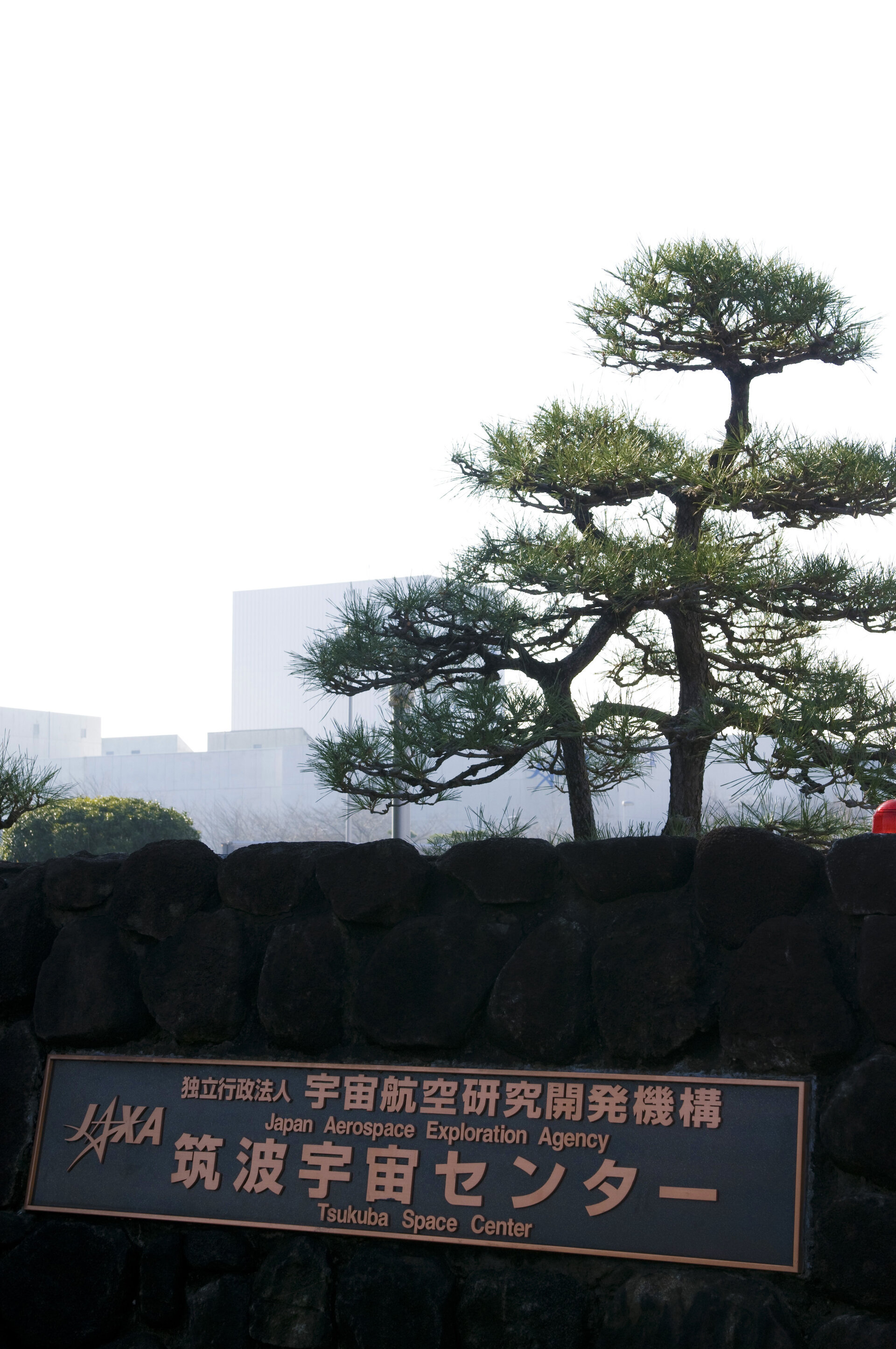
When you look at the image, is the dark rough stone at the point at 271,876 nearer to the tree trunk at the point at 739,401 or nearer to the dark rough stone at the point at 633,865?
the dark rough stone at the point at 633,865

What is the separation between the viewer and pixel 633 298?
3.89 m

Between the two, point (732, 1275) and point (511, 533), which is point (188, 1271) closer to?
point (732, 1275)

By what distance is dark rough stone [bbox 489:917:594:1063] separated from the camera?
6.31ft

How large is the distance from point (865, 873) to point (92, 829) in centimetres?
666

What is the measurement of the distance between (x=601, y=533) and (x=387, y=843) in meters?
1.77

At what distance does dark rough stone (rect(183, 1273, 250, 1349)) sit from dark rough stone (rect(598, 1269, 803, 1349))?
2.14 feet

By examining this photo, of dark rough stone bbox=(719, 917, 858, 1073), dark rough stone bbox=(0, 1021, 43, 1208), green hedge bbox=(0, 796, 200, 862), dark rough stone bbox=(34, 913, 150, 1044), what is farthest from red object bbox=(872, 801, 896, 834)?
green hedge bbox=(0, 796, 200, 862)

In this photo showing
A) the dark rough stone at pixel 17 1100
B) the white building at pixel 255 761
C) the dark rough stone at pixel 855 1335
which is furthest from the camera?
the white building at pixel 255 761

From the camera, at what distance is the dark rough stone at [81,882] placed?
7.87 feet

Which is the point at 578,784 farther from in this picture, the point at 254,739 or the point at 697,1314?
the point at 254,739

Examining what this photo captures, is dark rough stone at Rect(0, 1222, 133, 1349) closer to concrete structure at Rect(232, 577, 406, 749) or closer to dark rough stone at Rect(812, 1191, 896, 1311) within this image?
dark rough stone at Rect(812, 1191, 896, 1311)

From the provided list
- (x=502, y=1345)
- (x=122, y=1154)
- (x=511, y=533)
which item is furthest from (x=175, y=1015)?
(x=511, y=533)

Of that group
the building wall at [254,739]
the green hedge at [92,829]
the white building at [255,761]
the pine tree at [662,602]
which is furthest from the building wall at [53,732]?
the pine tree at [662,602]

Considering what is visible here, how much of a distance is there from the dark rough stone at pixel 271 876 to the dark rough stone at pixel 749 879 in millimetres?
712
